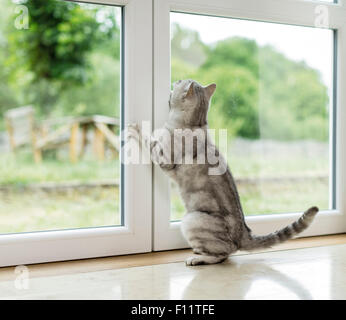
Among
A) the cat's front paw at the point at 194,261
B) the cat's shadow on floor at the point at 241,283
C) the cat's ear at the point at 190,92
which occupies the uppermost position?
the cat's ear at the point at 190,92

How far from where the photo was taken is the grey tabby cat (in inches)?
57.7

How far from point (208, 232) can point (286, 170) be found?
4.16 ft

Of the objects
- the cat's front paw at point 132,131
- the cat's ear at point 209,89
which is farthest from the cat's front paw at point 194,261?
the cat's ear at point 209,89

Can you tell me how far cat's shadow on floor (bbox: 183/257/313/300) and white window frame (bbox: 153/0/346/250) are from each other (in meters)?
0.30

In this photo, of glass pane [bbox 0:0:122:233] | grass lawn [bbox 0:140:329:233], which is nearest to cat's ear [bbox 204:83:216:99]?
grass lawn [bbox 0:140:329:233]

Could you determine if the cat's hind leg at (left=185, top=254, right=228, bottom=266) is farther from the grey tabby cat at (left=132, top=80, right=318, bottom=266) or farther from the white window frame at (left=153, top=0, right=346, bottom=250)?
the white window frame at (left=153, top=0, right=346, bottom=250)

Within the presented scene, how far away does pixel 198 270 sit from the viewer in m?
1.40

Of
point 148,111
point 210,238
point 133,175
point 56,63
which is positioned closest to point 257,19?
point 148,111

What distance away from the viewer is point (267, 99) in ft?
8.42

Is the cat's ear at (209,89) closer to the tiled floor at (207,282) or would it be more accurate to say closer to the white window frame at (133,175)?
the white window frame at (133,175)

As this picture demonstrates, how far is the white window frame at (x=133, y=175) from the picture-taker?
5.08 feet

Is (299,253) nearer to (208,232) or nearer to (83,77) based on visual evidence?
(208,232)

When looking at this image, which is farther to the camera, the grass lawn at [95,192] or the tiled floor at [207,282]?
the grass lawn at [95,192]

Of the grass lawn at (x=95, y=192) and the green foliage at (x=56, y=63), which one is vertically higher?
the green foliage at (x=56, y=63)
